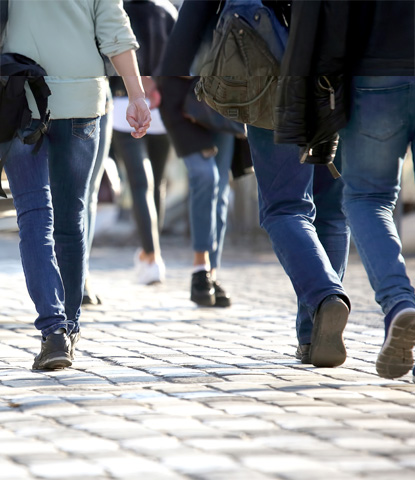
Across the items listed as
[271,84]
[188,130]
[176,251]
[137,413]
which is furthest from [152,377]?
[176,251]

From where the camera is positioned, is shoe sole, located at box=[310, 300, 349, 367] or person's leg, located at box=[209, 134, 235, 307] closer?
shoe sole, located at box=[310, 300, 349, 367]

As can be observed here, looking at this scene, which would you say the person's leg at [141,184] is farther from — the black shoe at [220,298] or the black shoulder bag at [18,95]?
the black shoulder bag at [18,95]

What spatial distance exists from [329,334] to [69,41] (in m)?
1.55

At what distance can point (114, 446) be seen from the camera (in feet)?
11.0

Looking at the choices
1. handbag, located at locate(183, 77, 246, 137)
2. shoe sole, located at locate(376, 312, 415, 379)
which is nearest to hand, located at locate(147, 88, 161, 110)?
handbag, located at locate(183, 77, 246, 137)

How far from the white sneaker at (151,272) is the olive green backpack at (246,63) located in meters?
3.97

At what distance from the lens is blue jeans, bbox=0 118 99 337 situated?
15.3 feet

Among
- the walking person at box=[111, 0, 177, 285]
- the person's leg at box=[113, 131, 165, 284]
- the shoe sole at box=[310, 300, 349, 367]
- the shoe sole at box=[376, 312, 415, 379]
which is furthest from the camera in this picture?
the person's leg at box=[113, 131, 165, 284]

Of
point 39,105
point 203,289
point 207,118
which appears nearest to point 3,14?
point 39,105

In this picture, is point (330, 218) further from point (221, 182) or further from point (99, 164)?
point (221, 182)

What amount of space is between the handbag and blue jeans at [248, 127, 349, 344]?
7.03ft

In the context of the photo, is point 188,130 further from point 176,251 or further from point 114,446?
point 176,251

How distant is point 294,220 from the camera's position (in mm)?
4598

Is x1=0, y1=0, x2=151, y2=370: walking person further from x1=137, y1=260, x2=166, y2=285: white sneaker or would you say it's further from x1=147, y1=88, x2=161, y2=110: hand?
x1=137, y1=260, x2=166, y2=285: white sneaker
